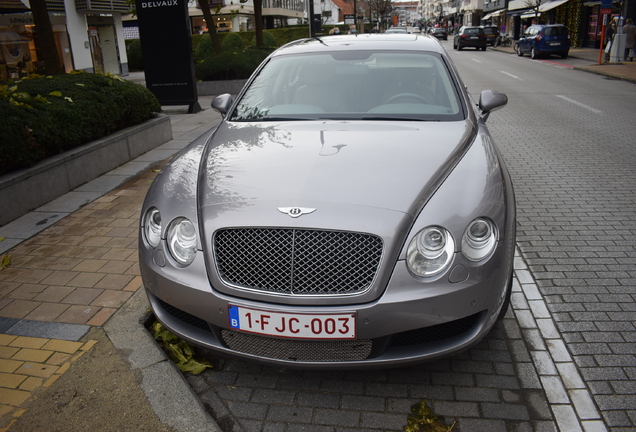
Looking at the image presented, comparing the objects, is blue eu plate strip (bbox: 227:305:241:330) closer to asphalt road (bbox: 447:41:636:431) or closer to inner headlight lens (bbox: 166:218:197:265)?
inner headlight lens (bbox: 166:218:197:265)

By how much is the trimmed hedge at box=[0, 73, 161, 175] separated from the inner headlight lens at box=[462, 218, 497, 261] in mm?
4734

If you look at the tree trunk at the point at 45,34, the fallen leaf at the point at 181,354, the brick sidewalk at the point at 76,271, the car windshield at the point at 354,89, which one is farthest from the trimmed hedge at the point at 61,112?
the fallen leaf at the point at 181,354

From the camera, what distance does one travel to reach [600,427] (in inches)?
99.0

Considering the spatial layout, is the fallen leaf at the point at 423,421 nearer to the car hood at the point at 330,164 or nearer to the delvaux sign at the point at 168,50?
the car hood at the point at 330,164

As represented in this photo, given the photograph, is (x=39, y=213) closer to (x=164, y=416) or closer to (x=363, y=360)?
(x=164, y=416)

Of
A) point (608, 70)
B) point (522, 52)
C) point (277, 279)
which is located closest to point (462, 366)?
point (277, 279)

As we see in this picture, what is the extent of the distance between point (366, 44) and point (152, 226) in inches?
99.6

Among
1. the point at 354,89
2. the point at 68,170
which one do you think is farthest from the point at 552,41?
the point at 354,89

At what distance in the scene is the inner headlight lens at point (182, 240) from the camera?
2.71 m

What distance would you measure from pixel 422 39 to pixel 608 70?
63.8 feet

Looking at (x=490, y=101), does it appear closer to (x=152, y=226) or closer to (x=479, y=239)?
(x=479, y=239)

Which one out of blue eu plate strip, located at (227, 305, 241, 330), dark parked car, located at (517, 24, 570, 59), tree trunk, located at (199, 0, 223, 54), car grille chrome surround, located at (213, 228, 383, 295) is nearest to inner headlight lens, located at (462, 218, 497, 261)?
car grille chrome surround, located at (213, 228, 383, 295)

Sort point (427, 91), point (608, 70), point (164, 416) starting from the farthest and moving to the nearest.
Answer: point (608, 70), point (427, 91), point (164, 416)

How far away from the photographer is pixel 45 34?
8812 mm
